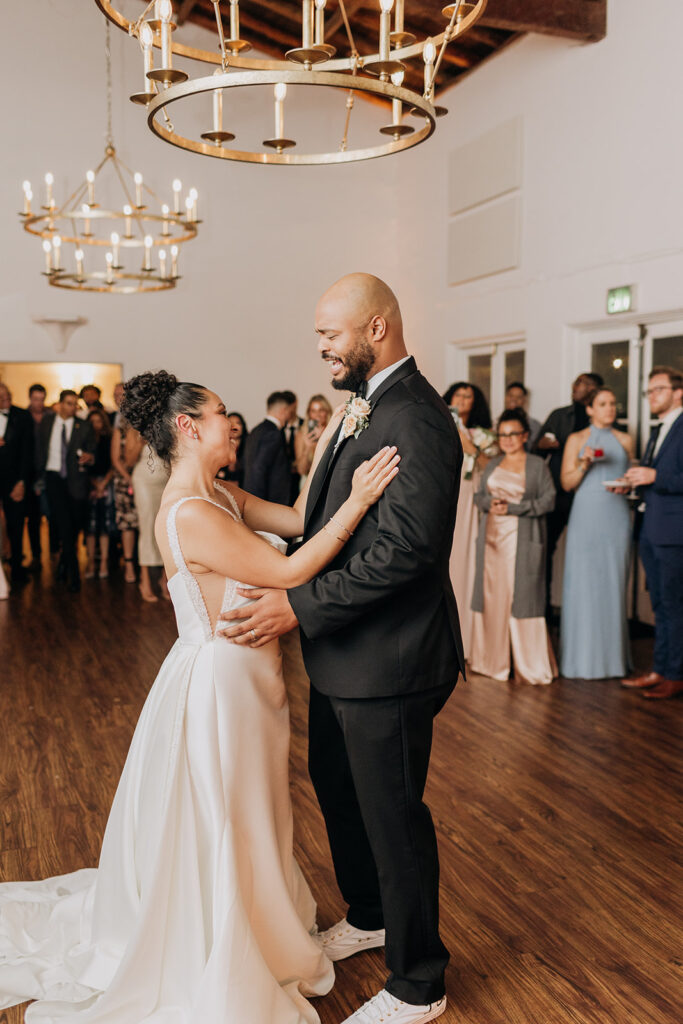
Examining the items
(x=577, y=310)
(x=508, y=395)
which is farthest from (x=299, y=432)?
(x=577, y=310)

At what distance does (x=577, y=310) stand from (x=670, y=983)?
563 cm

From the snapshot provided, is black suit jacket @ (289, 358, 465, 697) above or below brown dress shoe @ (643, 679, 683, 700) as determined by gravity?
above

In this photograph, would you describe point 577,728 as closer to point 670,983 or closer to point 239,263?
point 670,983

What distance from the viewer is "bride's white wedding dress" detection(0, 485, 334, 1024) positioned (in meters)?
2.05

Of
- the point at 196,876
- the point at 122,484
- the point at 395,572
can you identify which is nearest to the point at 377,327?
the point at 395,572

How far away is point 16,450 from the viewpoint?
8117mm

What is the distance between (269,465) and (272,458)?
59 millimetres

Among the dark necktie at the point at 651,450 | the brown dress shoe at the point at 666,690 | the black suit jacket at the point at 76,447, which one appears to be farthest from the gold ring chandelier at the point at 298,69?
the black suit jacket at the point at 76,447

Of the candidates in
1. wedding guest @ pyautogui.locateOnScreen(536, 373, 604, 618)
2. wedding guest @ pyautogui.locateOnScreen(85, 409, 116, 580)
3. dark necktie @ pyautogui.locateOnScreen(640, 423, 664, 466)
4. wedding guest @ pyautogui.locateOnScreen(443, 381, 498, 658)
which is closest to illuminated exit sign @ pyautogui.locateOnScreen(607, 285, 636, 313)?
wedding guest @ pyautogui.locateOnScreen(536, 373, 604, 618)

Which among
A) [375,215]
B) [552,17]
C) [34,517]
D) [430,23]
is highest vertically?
[430,23]

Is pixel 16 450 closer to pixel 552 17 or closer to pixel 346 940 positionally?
pixel 552 17

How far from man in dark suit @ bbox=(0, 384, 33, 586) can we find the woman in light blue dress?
16.8 ft

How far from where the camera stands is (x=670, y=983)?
91.9 inches

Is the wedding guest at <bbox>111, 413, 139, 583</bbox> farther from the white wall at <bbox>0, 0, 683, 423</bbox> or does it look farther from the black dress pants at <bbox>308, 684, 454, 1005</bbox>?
the black dress pants at <bbox>308, 684, 454, 1005</bbox>
